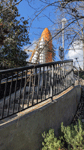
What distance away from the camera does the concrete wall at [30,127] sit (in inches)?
70.3

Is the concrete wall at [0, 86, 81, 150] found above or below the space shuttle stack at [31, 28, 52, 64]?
below

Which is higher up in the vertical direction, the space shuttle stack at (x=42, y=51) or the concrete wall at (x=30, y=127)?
the space shuttle stack at (x=42, y=51)

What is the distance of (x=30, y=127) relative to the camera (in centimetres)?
219

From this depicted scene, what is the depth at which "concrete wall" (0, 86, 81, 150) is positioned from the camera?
5.86 feet

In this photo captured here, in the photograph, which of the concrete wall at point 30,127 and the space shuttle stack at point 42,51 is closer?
the concrete wall at point 30,127

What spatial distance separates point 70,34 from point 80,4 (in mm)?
1486

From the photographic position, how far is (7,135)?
5.82 ft

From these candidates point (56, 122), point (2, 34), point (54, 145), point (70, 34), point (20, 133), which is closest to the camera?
point (20, 133)

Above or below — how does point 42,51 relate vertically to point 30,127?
above

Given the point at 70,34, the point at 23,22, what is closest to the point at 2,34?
the point at 23,22

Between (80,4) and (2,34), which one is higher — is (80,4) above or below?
above

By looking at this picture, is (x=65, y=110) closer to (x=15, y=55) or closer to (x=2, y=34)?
(x=15, y=55)

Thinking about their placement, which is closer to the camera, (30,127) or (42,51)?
(30,127)

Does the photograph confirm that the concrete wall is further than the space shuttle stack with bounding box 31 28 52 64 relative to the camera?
No
